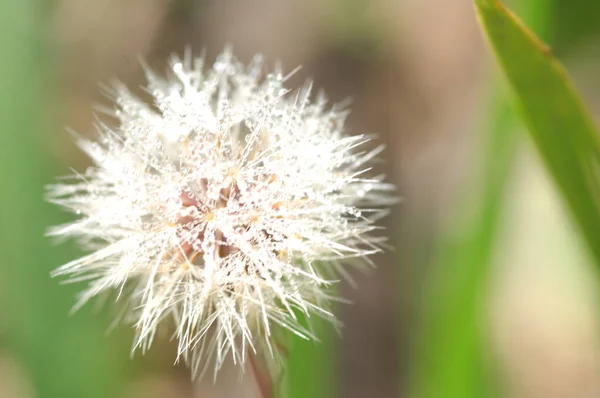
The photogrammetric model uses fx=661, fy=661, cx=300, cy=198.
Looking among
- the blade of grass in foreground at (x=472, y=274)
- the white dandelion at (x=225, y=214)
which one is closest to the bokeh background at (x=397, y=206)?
the blade of grass in foreground at (x=472, y=274)

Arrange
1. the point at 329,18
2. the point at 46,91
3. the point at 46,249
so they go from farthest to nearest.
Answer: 1. the point at 329,18
2. the point at 46,91
3. the point at 46,249

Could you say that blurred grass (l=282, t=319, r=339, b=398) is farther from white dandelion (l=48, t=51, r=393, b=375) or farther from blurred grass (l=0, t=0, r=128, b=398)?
blurred grass (l=0, t=0, r=128, b=398)

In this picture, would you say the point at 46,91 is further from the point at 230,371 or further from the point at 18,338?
the point at 230,371

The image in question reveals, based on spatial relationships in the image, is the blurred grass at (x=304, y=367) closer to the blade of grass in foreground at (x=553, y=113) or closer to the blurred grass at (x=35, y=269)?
the blade of grass in foreground at (x=553, y=113)

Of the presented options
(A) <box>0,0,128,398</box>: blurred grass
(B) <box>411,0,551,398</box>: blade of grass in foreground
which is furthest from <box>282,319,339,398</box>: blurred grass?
(A) <box>0,0,128,398</box>: blurred grass

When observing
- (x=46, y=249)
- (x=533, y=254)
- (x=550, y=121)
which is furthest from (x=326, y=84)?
(x=550, y=121)

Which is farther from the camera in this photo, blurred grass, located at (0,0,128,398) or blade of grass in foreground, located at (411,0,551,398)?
blurred grass, located at (0,0,128,398)

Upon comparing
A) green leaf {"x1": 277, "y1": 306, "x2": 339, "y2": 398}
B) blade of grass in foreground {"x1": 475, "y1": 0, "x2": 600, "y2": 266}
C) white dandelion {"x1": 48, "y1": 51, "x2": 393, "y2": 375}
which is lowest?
green leaf {"x1": 277, "y1": 306, "x2": 339, "y2": 398}
